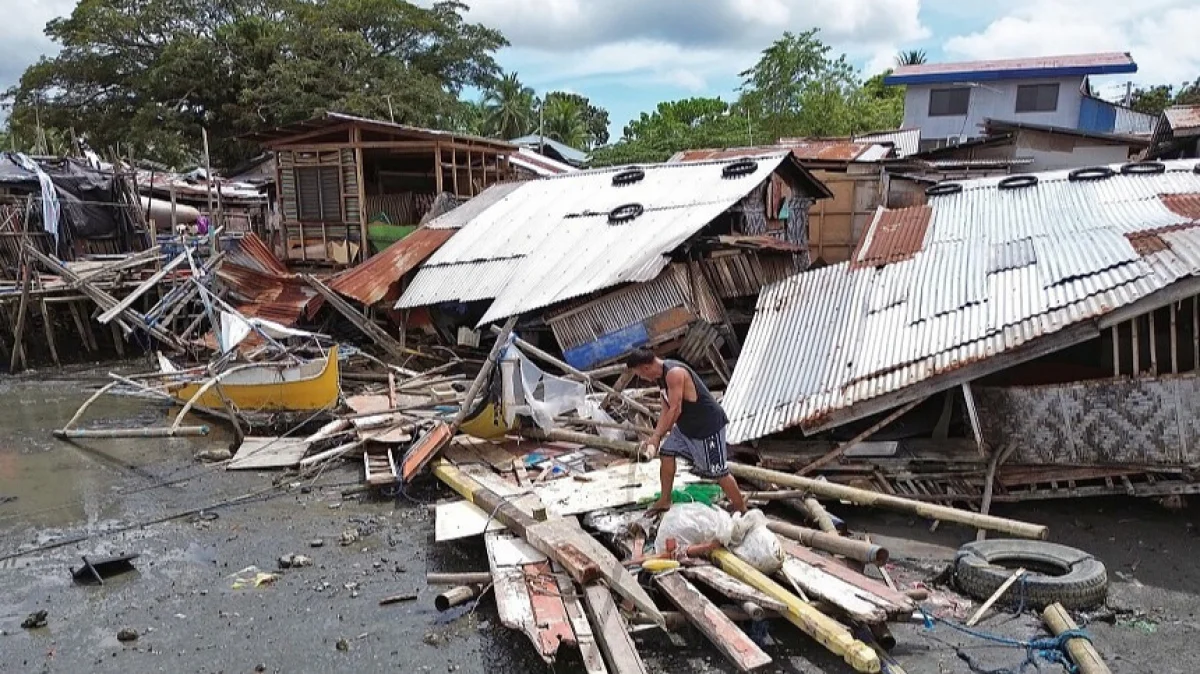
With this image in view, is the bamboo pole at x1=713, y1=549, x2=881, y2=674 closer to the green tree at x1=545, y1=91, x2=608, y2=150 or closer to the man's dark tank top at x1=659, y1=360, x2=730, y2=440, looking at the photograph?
the man's dark tank top at x1=659, y1=360, x2=730, y2=440

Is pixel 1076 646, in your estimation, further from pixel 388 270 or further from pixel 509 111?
pixel 509 111

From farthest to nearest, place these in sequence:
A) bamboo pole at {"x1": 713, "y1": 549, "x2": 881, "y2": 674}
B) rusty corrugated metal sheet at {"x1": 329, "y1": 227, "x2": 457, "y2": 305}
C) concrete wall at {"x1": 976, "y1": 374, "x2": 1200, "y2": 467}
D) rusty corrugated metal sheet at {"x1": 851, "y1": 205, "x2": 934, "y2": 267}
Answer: rusty corrugated metal sheet at {"x1": 329, "y1": 227, "x2": 457, "y2": 305} < rusty corrugated metal sheet at {"x1": 851, "y1": 205, "x2": 934, "y2": 267} < concrete wall at {"x1": 976, "y1": 374, "x2": 1200, "y2": 467} < bamboo pole at {"x1": 713, "y1": 549, "x2": 881, "y2": 674}

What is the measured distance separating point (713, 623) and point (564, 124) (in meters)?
44.4

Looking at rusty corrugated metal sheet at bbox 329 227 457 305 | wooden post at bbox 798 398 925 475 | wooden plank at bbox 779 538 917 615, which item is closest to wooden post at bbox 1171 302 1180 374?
wooden post at bbox 798 398 925 475

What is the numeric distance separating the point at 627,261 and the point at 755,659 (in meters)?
7.88

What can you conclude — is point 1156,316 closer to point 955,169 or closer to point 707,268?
point 707,268

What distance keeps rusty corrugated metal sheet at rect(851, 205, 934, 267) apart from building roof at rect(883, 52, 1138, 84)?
2340cm

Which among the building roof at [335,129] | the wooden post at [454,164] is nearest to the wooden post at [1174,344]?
the building roof at [335,129]

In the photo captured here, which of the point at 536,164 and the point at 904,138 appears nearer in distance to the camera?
the point at 536,164

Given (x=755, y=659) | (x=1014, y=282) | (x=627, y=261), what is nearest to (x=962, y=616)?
(x=755, y=659)

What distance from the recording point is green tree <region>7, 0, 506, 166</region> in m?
30.5

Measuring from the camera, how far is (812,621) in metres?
5.35

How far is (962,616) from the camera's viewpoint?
612 cm

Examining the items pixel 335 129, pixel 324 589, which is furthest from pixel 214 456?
pixel 335 129
